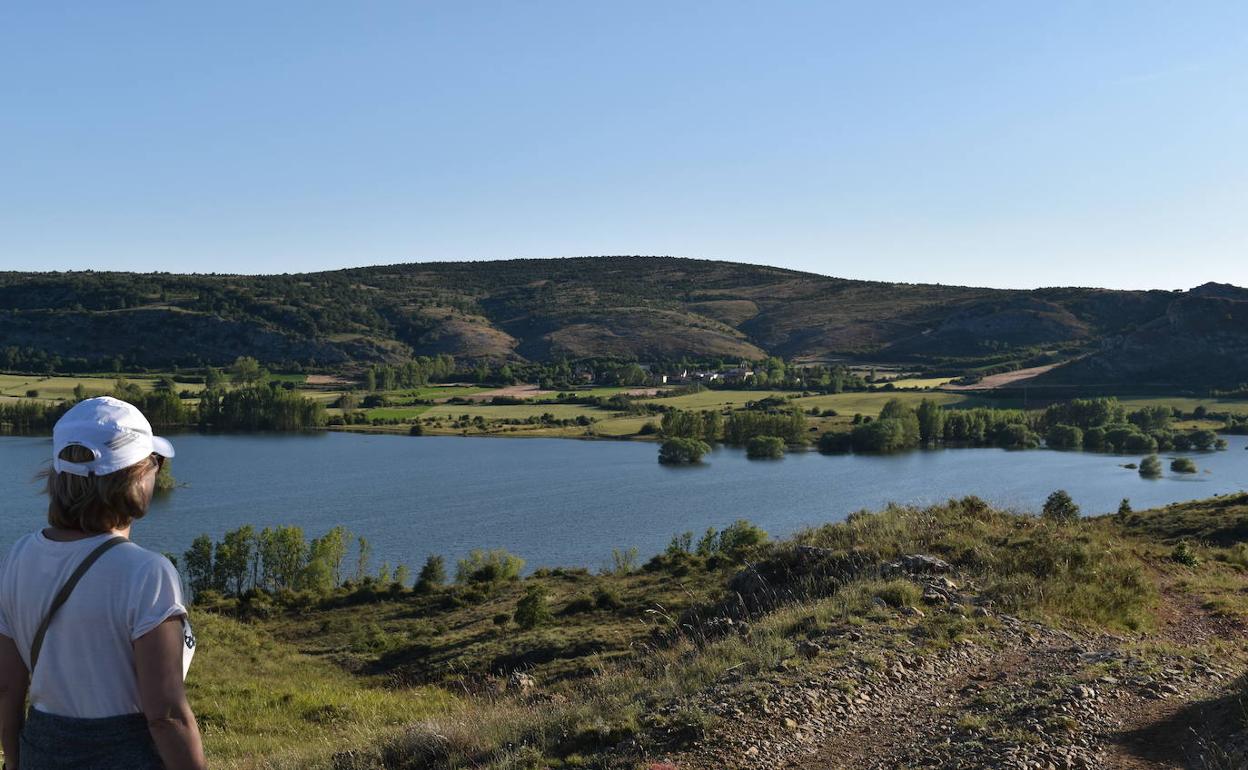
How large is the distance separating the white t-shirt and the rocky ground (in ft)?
14.1

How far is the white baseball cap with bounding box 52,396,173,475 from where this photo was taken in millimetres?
3209

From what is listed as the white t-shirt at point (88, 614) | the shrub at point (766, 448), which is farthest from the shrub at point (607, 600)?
the shrub at point (766, 448)

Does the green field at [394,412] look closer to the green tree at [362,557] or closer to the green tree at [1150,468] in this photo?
the green tree at [362,557]

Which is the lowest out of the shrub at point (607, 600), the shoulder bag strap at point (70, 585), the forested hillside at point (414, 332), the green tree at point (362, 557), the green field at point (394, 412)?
the green tree at point (362, 557)

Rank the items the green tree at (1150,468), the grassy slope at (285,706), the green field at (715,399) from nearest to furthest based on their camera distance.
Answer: the grassy slope at (285,706) → the green tree at (1150,468) → the green field at (715,399)

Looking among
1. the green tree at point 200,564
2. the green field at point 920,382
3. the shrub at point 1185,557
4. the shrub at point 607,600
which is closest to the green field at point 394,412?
the green field at point 920,382

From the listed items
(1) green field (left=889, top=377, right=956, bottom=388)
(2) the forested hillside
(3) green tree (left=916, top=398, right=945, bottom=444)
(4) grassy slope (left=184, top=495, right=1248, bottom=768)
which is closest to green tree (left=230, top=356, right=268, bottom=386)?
(2) the forested hillside

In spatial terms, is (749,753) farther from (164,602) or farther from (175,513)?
(175,513)

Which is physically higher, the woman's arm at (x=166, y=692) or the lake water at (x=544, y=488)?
the woman's arm at (x=166, y=692)

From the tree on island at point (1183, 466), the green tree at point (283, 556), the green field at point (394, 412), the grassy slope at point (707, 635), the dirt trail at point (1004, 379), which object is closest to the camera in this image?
the grassy slope at point (707, 635)

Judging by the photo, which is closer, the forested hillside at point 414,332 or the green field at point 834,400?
the green field at point 834,400

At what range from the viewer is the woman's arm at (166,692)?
3.11 meters

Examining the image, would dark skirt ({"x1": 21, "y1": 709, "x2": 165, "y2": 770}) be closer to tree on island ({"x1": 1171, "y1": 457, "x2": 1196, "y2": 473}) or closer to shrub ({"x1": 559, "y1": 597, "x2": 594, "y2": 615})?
shrub ({"x1": 559, "y1": 597, "x2": 594, "y2": 615})

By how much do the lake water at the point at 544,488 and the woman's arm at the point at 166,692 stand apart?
154ft
